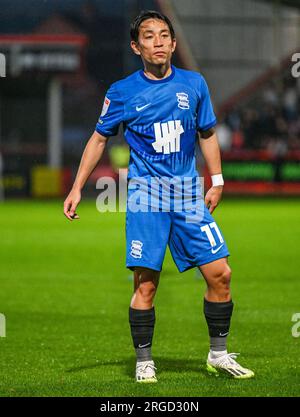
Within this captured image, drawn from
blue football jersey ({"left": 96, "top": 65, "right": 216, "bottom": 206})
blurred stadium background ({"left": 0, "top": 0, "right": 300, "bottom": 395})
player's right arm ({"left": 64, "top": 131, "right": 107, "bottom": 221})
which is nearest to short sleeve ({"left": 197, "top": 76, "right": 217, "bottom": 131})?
blue football jersey ({"left": 96, "top": 65, "right": 216, "bottom": 206})

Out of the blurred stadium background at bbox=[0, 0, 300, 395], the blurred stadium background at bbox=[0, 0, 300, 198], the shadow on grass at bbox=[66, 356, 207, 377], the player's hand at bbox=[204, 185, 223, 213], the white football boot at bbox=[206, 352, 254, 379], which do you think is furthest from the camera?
the blurred stadium background at bbox=[0, 0, 300, 198]

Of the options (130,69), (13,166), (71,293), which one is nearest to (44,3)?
(130,69)

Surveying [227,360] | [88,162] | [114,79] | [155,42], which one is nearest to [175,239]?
[88,162]

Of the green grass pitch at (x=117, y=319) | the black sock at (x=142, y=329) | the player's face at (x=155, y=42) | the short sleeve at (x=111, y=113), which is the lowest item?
the green grass pitch at (x=117, y=319)

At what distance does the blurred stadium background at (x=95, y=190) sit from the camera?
8156 mm

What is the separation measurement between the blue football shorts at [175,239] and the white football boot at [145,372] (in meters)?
0.63

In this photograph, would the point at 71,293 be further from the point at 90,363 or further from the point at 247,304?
the point at 90,363

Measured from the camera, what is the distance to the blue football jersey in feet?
22.7

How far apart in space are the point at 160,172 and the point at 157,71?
0.64 m

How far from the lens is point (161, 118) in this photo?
6.92m

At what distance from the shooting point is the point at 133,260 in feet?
22.7
